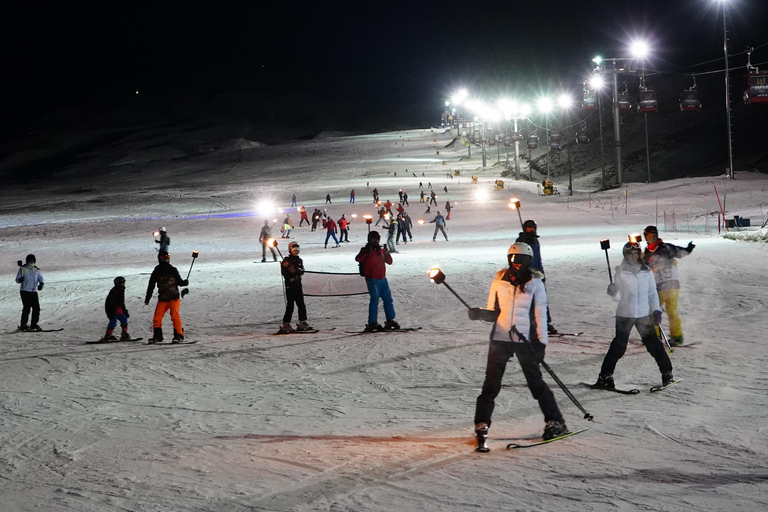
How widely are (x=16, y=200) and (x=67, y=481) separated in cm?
6039

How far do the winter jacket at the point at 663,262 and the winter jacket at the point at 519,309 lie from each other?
4.54 metres

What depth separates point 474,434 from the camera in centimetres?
658

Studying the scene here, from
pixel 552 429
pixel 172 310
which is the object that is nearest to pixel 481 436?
pixel 552 429

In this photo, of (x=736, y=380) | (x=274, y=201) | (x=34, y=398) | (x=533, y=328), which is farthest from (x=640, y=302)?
(x=274, y=201)

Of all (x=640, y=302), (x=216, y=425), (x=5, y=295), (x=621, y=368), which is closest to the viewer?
(x=216, y=425)

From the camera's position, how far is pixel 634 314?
8.02m

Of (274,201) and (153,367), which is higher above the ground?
(274,201)

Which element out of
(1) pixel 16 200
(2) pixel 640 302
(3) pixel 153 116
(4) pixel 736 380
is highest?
(3) pixel 153 116

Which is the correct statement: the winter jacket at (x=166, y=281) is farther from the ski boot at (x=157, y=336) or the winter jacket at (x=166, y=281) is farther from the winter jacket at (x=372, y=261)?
the winter jacket at (x=372, y=261)

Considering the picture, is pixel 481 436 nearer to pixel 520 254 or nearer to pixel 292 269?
pixel 520 254

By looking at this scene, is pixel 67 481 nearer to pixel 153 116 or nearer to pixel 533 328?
pixel 533 328

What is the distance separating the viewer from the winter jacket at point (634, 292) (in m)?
8.05

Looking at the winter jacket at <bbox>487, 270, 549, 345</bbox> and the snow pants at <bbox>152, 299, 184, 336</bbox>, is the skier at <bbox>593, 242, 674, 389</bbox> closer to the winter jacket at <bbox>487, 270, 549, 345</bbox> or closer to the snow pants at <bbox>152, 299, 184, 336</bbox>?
the winter jacket at <bbox>487, 270, 549, 345</bbox>

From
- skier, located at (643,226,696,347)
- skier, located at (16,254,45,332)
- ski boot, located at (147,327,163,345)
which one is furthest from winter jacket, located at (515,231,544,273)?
skier, located at (16,254,45,332)
